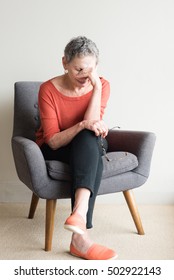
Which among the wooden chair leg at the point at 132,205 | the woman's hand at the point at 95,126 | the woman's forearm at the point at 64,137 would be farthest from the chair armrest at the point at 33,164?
the wooden chair leg at the point at 132,205

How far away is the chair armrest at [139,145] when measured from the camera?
2.51 metres

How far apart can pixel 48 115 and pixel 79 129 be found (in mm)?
212

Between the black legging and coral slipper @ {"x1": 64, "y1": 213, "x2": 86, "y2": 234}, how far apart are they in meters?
0.14

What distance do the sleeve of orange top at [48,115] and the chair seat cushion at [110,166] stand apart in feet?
0.52

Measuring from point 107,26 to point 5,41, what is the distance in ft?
2.11

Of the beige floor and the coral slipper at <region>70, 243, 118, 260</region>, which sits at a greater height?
the coral slipper at <region>70, 243, 118, 260</region>

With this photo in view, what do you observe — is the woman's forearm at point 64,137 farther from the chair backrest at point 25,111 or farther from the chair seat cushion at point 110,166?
the chair backrest at point 25,111

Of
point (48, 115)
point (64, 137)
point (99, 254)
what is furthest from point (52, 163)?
point (99, 254)

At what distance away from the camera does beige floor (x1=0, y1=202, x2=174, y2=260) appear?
227 cm

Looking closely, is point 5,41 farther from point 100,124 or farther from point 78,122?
point 100,124

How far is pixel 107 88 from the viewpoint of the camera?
255 centimetres

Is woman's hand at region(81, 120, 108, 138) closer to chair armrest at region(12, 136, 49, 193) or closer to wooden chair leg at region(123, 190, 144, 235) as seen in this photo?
chair armrest at region(12, 136, 49, 193)

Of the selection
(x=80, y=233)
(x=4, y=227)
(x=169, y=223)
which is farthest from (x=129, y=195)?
(x=4, y=227)

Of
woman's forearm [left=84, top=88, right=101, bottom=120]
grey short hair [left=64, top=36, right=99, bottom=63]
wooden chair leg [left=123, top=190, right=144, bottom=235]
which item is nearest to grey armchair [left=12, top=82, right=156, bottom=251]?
wooden chair leg [left=123, top=190, right=144, bottom=235]
